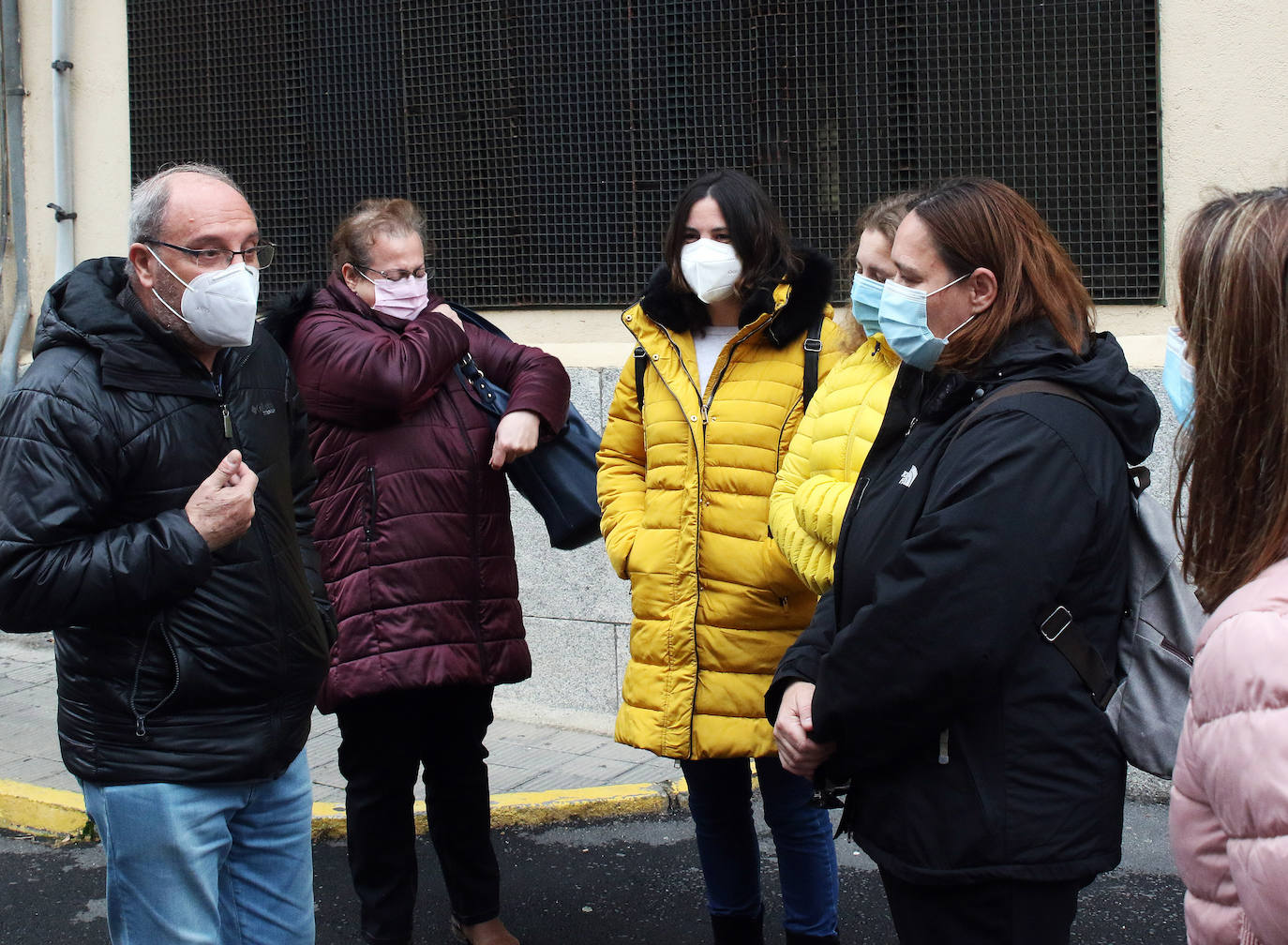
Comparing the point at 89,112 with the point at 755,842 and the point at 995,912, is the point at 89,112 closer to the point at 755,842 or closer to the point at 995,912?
the point at 755,842

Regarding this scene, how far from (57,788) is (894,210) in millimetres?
4015

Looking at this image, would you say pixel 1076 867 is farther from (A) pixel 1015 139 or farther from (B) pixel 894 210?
(A) pixel 1015 139

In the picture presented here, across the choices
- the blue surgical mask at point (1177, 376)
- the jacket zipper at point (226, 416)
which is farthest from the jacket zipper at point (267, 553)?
the blue surgical mask at point (1177, 376)

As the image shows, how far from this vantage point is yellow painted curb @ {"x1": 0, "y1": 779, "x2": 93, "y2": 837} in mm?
4951

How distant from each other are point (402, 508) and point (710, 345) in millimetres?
940

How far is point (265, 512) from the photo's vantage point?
2.75m

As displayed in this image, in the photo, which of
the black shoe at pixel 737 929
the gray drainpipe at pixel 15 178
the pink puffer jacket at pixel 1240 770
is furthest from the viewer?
the gray drainpipe at pixel 15 178

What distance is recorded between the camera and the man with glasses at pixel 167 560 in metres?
2.44

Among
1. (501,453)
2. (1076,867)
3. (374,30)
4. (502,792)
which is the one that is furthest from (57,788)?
(1076,867)

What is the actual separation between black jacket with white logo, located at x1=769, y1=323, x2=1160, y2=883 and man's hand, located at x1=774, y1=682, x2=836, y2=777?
0.08m

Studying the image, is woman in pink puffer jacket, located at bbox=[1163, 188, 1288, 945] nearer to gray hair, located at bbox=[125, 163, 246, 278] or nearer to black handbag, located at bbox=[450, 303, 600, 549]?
gray hair, located at bbox=[125, 163, 246, 278]

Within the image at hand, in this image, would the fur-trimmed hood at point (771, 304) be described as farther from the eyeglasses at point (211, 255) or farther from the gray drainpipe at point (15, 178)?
the gray drainpipe at point (15, 178)

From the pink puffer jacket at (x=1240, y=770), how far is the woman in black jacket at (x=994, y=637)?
69 centimetres

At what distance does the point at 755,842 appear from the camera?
349 centimetres
